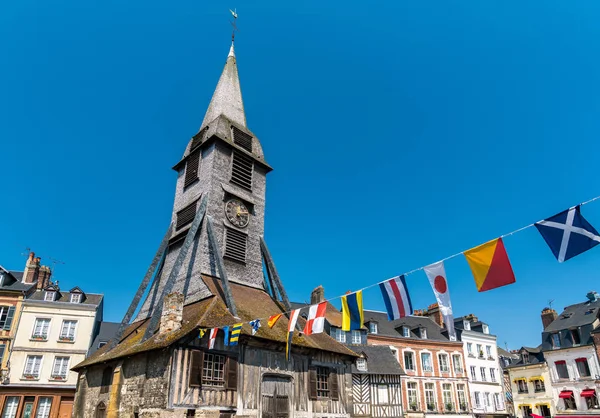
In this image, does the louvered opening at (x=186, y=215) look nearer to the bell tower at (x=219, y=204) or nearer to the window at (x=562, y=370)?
the bell tower at (x=219, y=204)

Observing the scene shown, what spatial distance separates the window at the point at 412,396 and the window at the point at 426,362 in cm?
156

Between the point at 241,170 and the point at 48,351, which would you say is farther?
the point at 48,351

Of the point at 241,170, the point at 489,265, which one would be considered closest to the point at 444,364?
the point at 241,170

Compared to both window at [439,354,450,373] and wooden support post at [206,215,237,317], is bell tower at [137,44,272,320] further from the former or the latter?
window at [439,354,450,373]

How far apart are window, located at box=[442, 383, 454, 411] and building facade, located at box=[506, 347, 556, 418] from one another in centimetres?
666

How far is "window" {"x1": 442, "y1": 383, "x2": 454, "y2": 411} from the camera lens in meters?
26.9

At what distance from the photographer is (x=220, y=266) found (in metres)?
15.2

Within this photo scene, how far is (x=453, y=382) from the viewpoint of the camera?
2809cm

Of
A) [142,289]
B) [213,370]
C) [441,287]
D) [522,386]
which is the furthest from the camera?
[522,386]

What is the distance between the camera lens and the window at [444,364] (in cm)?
2833

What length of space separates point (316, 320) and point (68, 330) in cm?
1841

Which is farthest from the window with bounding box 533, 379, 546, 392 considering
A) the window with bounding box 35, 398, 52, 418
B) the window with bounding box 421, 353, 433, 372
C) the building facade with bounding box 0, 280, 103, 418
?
the window with bounding box 35, 398, 52, 418

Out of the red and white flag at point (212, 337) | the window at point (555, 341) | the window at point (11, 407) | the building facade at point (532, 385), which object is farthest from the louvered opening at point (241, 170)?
the building facade at point (532, 385)

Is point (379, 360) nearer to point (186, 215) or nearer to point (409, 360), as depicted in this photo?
point (409, 360)
